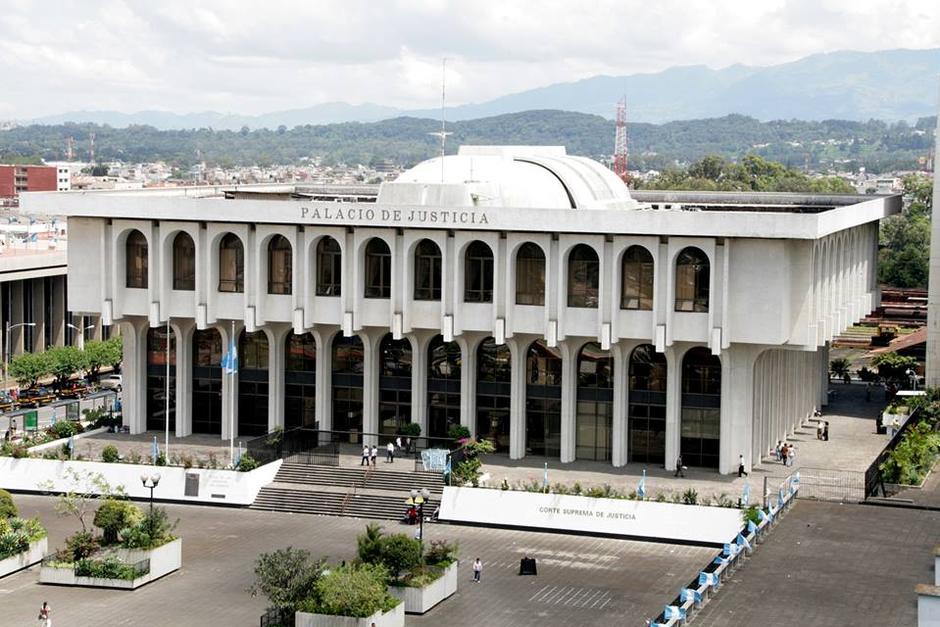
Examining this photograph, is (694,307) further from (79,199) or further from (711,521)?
(79,199)

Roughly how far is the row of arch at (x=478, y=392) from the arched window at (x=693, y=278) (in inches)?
94.3

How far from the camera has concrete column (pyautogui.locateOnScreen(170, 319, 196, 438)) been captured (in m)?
79.5

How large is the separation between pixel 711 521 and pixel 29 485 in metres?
29.8

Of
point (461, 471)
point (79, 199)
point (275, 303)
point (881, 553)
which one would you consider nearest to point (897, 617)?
point (881, 553)

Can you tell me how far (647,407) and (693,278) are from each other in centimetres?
631

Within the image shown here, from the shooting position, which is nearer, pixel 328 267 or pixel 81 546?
pixel 81 546

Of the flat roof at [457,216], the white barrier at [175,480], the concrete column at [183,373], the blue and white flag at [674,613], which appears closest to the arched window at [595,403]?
the flat roof at [457,216]

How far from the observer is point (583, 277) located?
72938 mm

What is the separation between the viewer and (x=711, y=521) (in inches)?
2491

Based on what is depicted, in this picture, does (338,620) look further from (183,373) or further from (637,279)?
(183,373)

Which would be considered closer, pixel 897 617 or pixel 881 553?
pixel 897 617

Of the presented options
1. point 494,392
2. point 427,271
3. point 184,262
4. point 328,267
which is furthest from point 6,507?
point 494,392

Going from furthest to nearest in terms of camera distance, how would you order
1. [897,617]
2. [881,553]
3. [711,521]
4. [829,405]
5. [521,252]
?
[829,405] → [521,252] → [711,521] → [881,553] → [897,617]

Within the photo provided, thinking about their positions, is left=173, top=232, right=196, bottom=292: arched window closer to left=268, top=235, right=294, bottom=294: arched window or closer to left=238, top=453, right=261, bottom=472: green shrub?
left=268, top=235, right=294, bottom=294: arched window
